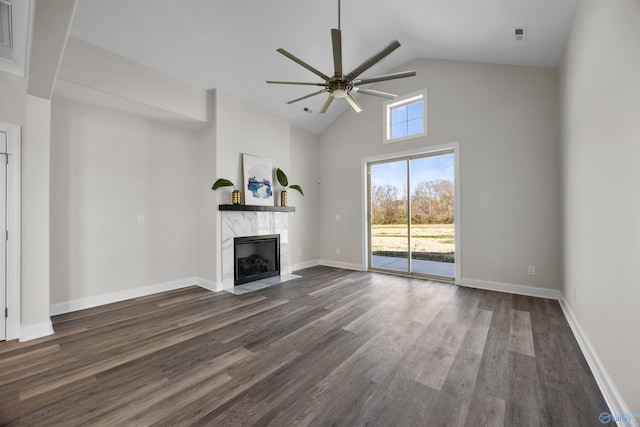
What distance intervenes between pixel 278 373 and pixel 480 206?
3.93 meters

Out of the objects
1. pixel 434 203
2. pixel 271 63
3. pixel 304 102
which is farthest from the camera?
pixel 304 102

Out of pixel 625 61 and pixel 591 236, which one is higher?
pixel 625 61

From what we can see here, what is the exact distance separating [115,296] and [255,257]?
2.13 metres

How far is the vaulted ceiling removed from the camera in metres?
2.94

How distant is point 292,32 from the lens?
Result: 3.73 meters

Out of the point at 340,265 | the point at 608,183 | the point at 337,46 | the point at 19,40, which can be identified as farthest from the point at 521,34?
the point at 19,40

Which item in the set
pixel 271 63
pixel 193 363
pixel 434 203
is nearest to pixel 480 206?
pixel 434 203

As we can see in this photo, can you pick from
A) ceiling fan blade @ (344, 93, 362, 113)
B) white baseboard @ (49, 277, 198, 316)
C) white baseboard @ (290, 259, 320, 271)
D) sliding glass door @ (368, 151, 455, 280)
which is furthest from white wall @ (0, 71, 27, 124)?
sliding glass door @ (368, 151, 455, 280)

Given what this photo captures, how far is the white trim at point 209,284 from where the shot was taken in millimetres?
4238

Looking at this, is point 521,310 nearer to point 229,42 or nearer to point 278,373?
point 278,373

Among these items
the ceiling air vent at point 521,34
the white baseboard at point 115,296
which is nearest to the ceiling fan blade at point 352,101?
the ceiling air vent at point 521,34

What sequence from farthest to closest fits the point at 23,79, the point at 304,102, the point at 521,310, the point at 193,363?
1. the point at 304,102
2. the point at 521,310
3. the point at 23,79
4. the point at 193,363

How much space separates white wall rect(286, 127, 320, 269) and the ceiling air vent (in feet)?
13.4

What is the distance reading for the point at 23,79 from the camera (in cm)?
265
